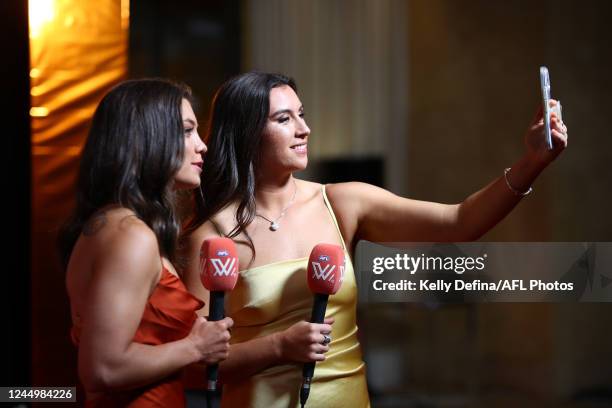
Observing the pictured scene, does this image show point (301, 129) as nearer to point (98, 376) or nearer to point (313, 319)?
point (313, 319)

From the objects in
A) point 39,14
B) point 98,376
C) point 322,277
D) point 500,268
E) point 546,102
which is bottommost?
point 500,268

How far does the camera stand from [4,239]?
2764mm

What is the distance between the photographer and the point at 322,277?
1.97 metres

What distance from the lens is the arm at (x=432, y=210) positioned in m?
2.09

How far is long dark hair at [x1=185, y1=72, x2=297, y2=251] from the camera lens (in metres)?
2.25

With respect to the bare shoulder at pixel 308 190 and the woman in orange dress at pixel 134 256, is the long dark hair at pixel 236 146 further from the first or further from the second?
the woman in orange dress at pixel 134 256

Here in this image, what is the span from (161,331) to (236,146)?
2.12 feet

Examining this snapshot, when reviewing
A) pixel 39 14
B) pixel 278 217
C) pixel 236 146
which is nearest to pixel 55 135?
pixel 39 14

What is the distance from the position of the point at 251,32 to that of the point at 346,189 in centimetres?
367

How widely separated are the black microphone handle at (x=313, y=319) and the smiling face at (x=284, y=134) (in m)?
0.40

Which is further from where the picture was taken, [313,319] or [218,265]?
[313,319]

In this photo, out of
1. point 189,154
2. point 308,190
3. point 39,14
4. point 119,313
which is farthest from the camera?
point 39,14

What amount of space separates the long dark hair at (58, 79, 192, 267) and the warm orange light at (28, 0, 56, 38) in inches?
41.2

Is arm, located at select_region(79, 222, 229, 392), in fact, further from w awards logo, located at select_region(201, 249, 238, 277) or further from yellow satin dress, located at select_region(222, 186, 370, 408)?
yellow satin dress, located at select_region(222, 186, 370, 408)
